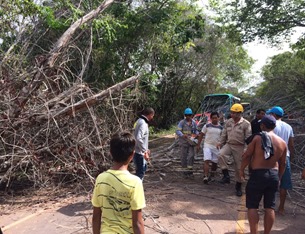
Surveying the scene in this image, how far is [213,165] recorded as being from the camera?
22.9 feet

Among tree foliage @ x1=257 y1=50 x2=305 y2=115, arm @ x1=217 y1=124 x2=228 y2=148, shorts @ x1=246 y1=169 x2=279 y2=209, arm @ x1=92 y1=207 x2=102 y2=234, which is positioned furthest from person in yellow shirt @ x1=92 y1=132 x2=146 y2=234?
tree foliage @ x1=257 y1=50 x2=305 y2=115

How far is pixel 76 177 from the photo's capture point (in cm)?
659

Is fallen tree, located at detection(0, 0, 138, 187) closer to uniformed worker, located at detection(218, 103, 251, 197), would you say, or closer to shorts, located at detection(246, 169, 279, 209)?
uniformed worker, located at detection(218, 103, 251, 197)

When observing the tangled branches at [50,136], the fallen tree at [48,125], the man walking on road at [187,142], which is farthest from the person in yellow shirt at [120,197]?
the man walking on road at [187,142]

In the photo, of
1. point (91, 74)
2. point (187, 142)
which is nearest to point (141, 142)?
point (187, 142)

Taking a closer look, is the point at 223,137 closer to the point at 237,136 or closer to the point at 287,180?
the point at 237,136

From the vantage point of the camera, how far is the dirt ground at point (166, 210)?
4.68 metres

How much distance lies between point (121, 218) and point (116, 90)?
14.5 ft

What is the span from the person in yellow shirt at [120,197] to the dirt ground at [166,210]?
7.23 ft

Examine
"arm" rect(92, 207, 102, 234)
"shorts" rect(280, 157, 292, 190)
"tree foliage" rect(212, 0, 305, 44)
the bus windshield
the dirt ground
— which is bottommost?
the dirt ground

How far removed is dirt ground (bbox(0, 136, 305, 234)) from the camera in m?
4.68

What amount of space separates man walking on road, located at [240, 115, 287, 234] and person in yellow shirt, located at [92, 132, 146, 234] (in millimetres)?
2127

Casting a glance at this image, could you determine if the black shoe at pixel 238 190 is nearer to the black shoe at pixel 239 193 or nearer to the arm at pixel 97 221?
the black shoe at pixel 239 193

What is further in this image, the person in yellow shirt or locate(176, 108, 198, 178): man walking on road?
locate(176, 108, 198, 178): man walking on road
